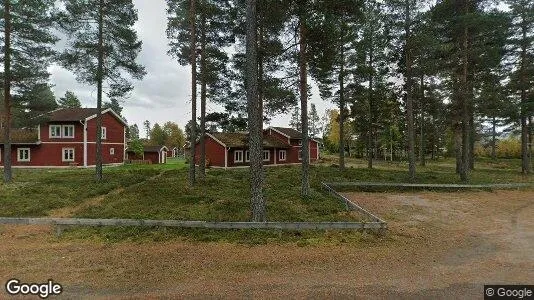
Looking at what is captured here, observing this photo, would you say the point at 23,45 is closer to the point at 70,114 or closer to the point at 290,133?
the point at 70,114

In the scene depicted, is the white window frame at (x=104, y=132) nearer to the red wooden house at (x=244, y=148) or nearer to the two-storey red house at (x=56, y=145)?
the two-storey red house at (x=56, y=145)

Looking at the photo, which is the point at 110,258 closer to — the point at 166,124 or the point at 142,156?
the point at 142,156

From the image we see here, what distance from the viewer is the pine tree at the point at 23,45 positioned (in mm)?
17938

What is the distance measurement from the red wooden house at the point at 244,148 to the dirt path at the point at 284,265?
66.4 feet

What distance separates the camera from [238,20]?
57.3 ft

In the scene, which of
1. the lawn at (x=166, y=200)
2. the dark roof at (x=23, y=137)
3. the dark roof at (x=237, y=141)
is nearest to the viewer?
the lawn at (x=166, y=200)

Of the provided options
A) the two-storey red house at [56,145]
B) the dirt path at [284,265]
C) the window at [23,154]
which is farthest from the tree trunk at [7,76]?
the window at [23,154]

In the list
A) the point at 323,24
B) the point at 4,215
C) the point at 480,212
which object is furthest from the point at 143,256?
the point at 480,212

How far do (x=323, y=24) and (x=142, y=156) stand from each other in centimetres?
4138

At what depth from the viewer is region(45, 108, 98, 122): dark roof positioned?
102ft

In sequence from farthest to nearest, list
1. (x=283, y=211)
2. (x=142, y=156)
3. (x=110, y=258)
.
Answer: (x=142, y=156)
(x=283, y=211)
(x=110, y=258)

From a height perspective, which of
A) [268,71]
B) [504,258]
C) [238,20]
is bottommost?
[504,258]

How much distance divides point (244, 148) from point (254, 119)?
2585 centimetres

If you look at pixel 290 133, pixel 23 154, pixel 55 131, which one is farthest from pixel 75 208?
pixel 290 133
